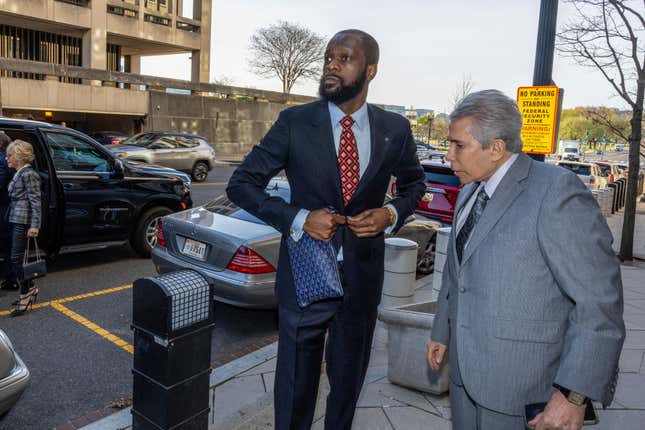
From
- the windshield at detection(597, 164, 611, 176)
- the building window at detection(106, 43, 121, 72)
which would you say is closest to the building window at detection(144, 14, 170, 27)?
the building window at detection(106, 43, 121, 72)

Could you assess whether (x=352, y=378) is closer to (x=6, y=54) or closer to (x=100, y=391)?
(x=100, y=391)

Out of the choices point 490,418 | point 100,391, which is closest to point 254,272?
point 100,391

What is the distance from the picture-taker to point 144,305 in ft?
8.98

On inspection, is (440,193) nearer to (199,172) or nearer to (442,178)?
(442,178)

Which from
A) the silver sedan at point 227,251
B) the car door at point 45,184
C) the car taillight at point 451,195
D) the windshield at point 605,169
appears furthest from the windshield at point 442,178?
the windshield at point 605,169

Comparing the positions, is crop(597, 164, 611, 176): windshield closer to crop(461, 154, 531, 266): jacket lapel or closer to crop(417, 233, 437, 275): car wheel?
crop(417, 233, 437, 275): car wheel

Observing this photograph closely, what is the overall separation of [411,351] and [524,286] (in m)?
2.26

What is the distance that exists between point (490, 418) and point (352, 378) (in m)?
0.85

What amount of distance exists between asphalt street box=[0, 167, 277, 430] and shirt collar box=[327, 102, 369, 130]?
2709mm

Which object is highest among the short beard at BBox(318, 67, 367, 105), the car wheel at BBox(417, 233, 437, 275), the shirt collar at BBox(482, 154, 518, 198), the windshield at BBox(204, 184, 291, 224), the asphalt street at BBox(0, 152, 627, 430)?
the short beard at BBox(318, 67, 367, 105)

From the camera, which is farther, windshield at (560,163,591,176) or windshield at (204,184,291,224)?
windshield at (560,163,591,176)

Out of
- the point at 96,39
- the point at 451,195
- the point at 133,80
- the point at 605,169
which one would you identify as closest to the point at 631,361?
the point at 451,195

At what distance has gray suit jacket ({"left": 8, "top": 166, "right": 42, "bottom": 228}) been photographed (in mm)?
5801

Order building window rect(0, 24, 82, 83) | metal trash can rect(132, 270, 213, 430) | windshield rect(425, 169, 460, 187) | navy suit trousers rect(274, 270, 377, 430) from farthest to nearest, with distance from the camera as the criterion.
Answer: building window rect(0, 24, 82, 83), windshield rect(425, 169, 460, 187), metal trash can rect(132, 270, 213, 430), navy suit trousers rect(274, 270, 377, 430)
